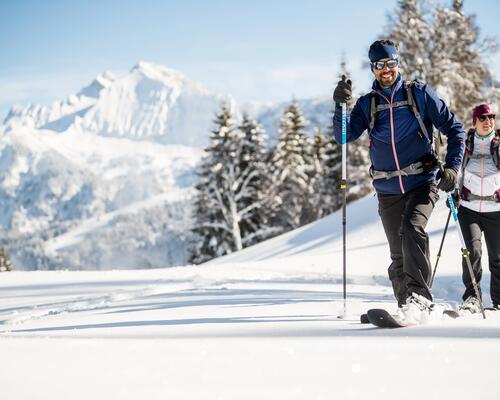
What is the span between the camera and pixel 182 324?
4426mm

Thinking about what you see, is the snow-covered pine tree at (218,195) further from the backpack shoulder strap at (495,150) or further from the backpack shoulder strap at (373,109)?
the backpack shoulder strap at (373,109)

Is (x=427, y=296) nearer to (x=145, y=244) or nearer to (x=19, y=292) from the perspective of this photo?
(x=19, y=292)

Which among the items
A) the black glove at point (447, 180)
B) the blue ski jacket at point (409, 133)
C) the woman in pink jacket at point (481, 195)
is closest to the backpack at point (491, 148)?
the woman in pink jacket at point (481, 195)

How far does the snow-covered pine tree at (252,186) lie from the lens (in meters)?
35.0

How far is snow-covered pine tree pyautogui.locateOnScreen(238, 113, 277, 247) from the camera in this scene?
35031 mm

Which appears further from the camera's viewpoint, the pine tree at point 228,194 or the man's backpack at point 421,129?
the pine tree at point 228,194

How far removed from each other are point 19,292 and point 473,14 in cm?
2385

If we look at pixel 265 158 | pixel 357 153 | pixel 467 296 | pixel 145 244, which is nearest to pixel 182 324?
pixel 467 296

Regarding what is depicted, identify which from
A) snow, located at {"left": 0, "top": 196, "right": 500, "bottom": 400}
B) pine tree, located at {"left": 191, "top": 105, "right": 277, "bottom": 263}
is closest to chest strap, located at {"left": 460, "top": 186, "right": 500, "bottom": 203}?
snow, located at {"left": 0, "top": 196, "right": 500, "bottom": 400}

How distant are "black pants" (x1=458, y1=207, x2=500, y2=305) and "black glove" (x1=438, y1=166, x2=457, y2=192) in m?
1.56

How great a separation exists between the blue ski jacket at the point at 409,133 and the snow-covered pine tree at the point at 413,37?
70.4ft

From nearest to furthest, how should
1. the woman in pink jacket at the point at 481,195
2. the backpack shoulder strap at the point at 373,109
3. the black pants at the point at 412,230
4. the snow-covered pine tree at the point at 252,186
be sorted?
1. the black pants at the point at 412,230
2. the backpack shoulder strap at the point at 373,109
3. the woman in pink jacket at the point at 481,195
4. the snow-covered pine tree at the point at 252,186

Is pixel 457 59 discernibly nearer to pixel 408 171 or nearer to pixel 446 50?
pixel 446 50

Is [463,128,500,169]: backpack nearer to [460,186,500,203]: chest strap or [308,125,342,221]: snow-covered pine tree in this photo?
[460,186,500,203]: chest strap
